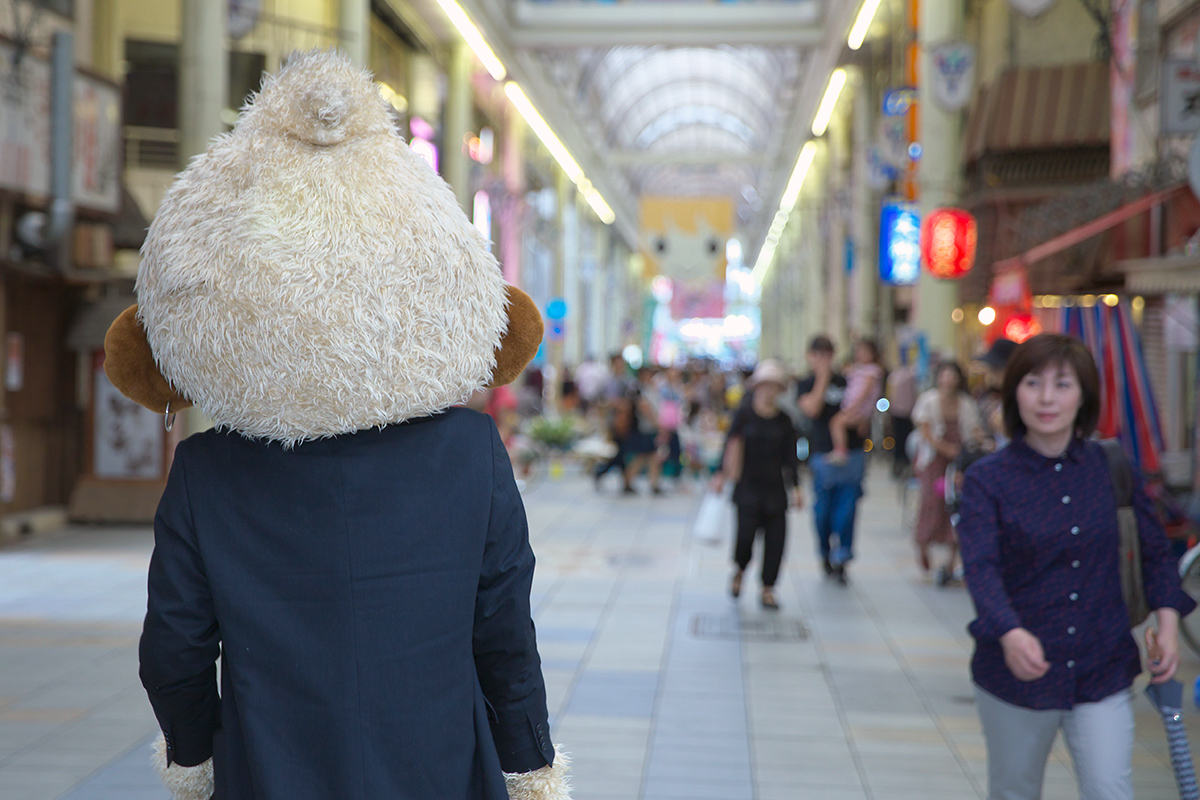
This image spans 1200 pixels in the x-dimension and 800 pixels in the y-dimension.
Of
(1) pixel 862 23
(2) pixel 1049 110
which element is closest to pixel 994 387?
(2) pixel 1049 110

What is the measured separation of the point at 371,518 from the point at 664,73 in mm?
41138

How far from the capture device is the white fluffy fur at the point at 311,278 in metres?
1.74

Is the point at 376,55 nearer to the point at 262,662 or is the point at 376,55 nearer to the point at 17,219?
the point at 17,219

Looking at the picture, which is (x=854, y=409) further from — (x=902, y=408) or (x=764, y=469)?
(x=902, y=408)

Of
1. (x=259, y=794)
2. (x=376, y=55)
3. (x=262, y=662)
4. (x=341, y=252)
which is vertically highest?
(x=376, y=55)

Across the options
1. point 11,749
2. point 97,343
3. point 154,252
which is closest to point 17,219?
point 97,343

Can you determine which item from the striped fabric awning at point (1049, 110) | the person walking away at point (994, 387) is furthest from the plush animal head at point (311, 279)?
the striped fabric awning at point (1049, 110)

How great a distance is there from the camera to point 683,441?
16344mm

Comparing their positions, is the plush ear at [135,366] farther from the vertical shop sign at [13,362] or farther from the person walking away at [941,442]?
the vertical shop sign at [13,362]

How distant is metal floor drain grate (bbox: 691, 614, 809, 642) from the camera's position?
666cm

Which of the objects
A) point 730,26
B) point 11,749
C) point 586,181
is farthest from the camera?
point 586,181

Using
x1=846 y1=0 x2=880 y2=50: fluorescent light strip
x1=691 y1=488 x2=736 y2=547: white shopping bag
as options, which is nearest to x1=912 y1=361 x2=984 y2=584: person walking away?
x1=691 y1=488 x2=736 y2=547: white shopping bag

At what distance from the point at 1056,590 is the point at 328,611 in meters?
1.80

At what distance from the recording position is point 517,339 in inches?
79.4
